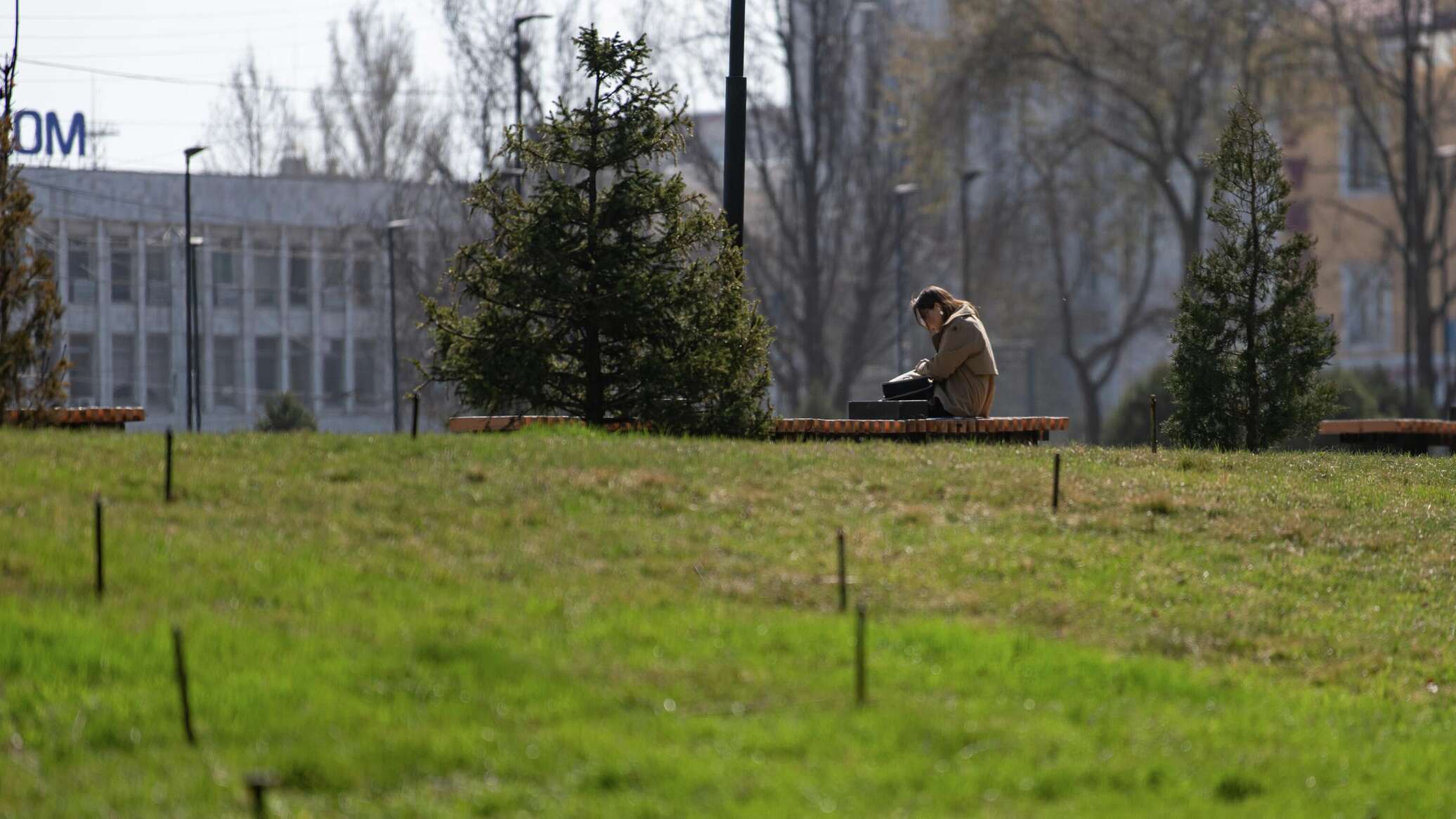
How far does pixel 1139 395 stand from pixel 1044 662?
3240 centimetres

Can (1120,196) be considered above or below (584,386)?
above

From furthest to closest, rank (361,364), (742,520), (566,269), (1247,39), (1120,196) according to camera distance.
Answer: (361,364) < (1120,196) < (1247,39) < (566,269) < (742,520)

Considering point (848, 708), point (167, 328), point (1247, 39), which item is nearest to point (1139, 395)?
point (1247, 39)

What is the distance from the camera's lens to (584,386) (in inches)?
621

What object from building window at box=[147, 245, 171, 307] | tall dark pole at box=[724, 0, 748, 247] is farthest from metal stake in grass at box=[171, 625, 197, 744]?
building window at box=[147, 245, 171, 307]

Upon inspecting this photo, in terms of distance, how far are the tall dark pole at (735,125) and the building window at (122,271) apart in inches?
2148

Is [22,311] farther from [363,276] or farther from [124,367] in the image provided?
[363,276]

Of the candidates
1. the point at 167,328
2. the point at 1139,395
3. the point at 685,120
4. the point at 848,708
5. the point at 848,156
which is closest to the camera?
the point at 848,708

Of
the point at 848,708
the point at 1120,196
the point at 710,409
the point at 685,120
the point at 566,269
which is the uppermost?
the point at 1120,196

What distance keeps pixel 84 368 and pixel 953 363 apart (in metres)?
57.2

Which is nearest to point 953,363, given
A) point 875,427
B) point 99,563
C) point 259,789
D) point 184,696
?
point 875,427

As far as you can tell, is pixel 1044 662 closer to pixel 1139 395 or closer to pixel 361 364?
pixel 1139 395

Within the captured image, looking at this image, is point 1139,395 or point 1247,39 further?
point 1247,39

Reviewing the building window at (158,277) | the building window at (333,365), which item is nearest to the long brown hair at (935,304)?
the building window at (158,277)
